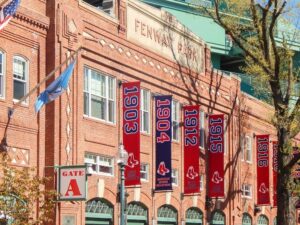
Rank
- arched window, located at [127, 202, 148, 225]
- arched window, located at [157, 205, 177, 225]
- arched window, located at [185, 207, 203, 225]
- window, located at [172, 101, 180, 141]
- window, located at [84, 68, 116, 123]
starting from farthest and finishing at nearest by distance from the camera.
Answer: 1. arched window, located at [185, 207, 203, 225]
2. window, located at [172, 101, 180, 141]
3. arched window, located at [157, 205, 177, 225]
4. arched window, located at [127, 202, 148, 225]
5. window, located at [84, 68, 116, 123]

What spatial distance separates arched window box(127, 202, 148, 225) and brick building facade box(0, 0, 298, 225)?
4 cm

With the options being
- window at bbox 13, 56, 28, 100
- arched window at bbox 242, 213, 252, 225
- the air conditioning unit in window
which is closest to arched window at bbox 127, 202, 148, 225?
window at bbox 13, 56, 28, 100

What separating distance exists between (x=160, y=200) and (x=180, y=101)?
5586 mm

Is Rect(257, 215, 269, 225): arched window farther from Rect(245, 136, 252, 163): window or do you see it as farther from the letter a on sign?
the letter a on sign

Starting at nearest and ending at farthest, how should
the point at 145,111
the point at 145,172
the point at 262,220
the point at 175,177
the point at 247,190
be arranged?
the point at 145,172
the point at 145,111
the point at 175,177
the point at 247,190
the point at 262,220

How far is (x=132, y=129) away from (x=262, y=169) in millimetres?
16863

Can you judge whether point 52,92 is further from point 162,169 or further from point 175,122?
point 175,122

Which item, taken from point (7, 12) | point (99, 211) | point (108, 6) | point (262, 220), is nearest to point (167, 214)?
point (99, 211)

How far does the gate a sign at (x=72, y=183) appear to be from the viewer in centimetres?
2473

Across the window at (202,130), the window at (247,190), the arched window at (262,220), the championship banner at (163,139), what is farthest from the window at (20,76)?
the arched window at (262,220)

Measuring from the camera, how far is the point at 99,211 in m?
29.5

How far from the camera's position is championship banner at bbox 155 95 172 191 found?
108 feet

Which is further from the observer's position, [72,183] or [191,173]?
[191,173]

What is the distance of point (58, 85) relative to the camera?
23922mm
